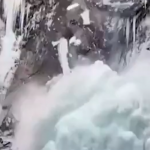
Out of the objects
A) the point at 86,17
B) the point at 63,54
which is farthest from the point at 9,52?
the point at 86,17

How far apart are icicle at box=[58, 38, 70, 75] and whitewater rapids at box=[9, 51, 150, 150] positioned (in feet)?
0.10

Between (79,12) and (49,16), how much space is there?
0.39ft

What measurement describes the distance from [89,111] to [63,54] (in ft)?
0.78

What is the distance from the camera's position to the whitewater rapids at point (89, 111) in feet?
3.89

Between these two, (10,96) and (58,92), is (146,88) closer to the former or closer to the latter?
(58,92)

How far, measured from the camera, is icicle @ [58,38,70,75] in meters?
1.25

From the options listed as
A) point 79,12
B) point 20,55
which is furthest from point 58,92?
point 79,12

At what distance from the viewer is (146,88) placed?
1.20 meters

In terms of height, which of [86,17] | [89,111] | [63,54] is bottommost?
[89,111]

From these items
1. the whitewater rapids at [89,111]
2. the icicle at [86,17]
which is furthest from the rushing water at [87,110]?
the icicle at [86,17]

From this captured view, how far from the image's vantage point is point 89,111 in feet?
3.97

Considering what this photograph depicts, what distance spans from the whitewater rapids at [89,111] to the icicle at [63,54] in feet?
0.10

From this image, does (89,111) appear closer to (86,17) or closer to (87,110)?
(87,110)

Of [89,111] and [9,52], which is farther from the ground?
[9,52]
